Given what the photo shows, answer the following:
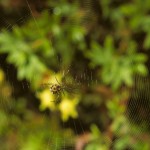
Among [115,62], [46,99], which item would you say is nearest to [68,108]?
[46,99]

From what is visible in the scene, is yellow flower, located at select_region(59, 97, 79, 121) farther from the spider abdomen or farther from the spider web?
the spider abdomen

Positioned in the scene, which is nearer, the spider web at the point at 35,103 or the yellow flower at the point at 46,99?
the spider web at the point at 35,103

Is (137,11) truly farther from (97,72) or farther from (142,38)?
(97,72)

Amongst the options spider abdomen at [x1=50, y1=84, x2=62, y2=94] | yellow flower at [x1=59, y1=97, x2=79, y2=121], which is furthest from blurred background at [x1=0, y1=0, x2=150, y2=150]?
spider abdomen at [x1=50, y1=84, x2=62, y2=94]

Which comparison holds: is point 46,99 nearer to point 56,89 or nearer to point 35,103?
point 35,103

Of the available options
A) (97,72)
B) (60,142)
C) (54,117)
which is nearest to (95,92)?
(97,72)

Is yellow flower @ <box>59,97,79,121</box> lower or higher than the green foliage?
lower

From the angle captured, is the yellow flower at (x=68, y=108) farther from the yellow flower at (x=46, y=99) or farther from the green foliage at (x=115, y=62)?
the green foliage at (x=115, y=62)

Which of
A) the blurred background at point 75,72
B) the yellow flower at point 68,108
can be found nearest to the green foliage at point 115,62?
the blurred background at point 75,72
